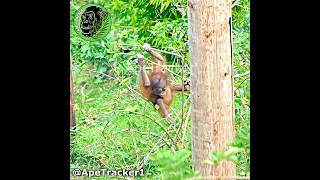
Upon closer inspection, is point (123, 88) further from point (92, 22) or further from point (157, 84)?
point (92, 22)

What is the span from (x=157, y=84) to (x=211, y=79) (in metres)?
1.56

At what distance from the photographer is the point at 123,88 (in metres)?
5.03

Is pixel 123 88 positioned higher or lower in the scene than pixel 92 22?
lower

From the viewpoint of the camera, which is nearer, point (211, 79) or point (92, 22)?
point (211, 79)

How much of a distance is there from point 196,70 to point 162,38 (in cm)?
154

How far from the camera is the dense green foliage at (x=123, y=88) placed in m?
4.96

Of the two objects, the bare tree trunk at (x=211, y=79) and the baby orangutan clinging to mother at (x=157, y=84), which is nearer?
the bare tree trunk at (x=211, y=79)

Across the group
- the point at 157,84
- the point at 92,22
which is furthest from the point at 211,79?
the point at 92,22

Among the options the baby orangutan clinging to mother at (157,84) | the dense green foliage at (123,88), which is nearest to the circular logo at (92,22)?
the dense green foliage at (123,88)

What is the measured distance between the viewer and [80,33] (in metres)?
4.95

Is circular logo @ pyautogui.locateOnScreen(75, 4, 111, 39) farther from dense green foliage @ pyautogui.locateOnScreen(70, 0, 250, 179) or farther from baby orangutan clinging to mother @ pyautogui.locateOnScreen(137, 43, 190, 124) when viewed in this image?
baby orangutan clinging to mother @ pyautogui.locateOnScreen(137, 43, 190, 124)

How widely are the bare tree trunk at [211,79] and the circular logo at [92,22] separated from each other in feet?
5.12

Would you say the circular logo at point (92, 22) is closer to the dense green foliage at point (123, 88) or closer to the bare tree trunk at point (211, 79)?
the dense green foliage at point (123, 88)

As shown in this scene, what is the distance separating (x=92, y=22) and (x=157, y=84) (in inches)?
24.8
